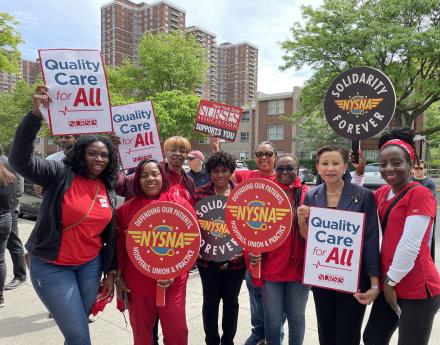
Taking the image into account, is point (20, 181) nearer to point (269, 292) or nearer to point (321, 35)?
point (269, 292)

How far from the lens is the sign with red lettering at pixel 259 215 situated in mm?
2561

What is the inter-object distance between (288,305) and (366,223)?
3.01 ft

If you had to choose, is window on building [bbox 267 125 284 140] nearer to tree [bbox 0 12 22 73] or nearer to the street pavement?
tree [bbox 0 12 22 73]

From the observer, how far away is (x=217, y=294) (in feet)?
9.53

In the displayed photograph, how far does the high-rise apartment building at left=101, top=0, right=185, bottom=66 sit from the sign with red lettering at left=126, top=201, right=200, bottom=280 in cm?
8713

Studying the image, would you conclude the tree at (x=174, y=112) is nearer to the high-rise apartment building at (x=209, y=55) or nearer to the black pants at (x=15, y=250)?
→ the black pants at (x=15, y=250)

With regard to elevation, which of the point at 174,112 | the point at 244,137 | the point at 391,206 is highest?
the point at 174,112

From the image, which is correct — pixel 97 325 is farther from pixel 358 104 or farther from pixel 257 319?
pixel 358 104

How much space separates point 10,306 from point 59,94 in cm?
270

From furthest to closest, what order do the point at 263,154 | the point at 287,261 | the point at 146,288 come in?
the point at 263,154 < the point at 287,261 < the point at 146,288

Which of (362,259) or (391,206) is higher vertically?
(391,206)

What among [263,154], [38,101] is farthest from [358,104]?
[38,101]

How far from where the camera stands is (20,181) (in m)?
4.70

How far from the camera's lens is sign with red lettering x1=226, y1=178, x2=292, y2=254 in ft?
8.40
